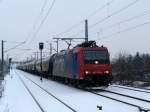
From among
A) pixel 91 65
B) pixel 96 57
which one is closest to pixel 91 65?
pixel 91 65

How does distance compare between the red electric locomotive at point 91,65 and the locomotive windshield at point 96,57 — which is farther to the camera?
the locomotive windshield at point 96,57

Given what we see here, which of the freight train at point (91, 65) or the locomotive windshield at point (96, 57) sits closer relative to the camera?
the freight train at point (91, 65)

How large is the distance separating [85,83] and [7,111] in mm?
11247

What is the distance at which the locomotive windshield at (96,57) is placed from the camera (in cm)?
2659

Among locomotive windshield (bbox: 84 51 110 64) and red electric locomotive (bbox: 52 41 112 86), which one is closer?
red electric locomotive (bbox: 52 41 112 86)

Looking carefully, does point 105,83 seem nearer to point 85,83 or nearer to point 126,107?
point 85,83

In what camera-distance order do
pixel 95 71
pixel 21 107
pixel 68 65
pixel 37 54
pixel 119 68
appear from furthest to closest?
pixel 37 54, pixel 119 68, pixel 68 65, pixel 95 71, pixel 21 107

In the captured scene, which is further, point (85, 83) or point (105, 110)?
point (85, 83)

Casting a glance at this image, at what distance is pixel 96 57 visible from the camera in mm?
26797

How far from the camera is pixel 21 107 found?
1817cm

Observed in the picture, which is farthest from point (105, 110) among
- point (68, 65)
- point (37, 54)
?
point (37, 54)

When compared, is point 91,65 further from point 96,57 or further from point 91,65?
point 96,57

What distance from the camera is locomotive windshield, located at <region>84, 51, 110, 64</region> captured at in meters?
26.6

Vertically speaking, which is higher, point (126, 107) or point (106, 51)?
point (106, 51)
